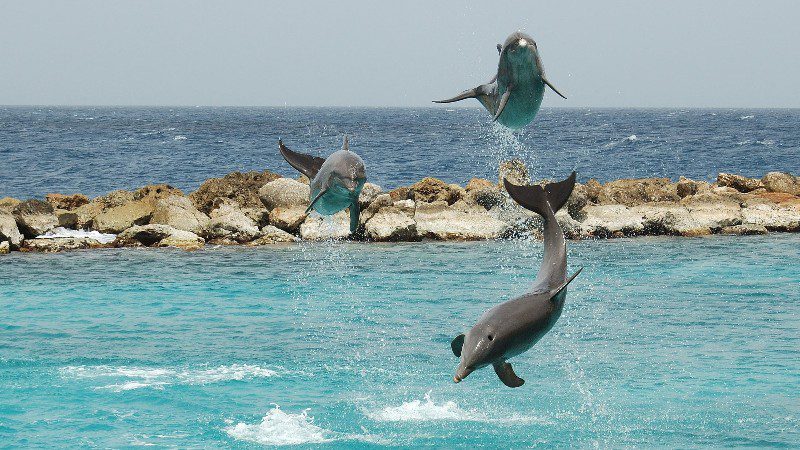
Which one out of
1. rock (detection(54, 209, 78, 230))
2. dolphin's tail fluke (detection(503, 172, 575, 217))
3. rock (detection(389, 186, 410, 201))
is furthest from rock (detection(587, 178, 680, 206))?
dolphin's tail fluke (detection(503, 172, 575, 217))

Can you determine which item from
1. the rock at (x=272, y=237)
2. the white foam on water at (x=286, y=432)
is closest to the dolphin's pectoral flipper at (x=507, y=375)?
the white foam on water at (x=286, y=432)

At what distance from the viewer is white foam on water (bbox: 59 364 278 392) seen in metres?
16.1

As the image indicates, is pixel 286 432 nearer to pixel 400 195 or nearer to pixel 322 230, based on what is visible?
pixel 322 230

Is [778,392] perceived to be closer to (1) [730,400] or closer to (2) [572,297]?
(1) [730,400]

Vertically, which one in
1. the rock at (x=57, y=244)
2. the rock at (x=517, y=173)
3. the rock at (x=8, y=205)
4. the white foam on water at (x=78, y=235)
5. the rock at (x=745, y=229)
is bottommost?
the rock at (x=57, y=244)

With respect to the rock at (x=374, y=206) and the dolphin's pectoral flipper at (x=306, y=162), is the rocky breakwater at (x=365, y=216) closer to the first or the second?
the rock at (x=374, y=206)

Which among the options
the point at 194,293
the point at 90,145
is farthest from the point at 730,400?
the point at 90,145

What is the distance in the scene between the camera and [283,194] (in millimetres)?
31516

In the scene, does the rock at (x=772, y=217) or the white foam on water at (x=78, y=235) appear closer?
the white foam on water at (x=78, y=235)

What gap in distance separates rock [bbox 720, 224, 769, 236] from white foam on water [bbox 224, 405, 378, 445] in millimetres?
21140

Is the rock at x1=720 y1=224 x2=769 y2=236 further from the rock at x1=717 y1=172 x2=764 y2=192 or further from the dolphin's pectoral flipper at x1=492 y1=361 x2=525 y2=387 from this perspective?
the dolphin's pectoral flipper at x1=492 y1=361 x2=525 y2=387

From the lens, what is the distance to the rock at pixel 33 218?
1150 inches

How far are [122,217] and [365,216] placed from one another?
307 inches

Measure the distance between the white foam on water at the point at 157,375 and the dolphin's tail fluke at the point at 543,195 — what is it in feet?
33.1
